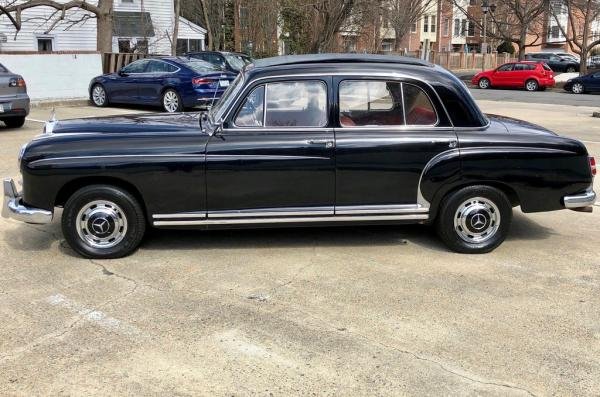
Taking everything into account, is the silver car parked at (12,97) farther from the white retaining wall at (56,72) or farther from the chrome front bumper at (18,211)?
the chrome front bumper at (18,211)

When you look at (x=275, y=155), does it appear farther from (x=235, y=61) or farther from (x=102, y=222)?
(x=235, y=61)

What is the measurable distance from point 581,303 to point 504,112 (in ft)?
51.6

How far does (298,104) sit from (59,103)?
1421 centimetres

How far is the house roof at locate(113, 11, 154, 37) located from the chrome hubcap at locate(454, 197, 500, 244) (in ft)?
99.9

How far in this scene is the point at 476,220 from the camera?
213 inches

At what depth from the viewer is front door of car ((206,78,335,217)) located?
16.7 ft

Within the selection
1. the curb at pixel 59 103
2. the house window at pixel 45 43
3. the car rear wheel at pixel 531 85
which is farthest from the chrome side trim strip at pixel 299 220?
the house window at pixel 45 43

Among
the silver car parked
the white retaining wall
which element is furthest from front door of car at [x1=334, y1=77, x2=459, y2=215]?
the white retaining wall

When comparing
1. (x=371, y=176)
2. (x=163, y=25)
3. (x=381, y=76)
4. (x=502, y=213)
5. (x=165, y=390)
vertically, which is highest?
(x=163, y=25)

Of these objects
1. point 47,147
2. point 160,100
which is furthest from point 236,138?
point 160,100

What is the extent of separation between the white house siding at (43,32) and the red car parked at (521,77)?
68.6ft

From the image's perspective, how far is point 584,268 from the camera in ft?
16.9

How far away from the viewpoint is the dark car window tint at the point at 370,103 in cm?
529

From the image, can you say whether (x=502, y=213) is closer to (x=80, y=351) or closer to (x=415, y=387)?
(x=415, y=387)
